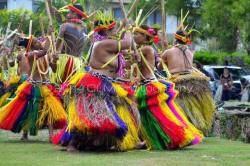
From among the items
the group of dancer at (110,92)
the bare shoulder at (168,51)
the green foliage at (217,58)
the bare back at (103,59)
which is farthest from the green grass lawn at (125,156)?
the green foliage at (217,58)

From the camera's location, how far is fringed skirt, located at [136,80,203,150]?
33.8 feet

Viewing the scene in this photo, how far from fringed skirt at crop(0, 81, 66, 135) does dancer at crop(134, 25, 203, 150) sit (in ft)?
4.85

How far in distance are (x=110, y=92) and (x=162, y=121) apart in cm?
86

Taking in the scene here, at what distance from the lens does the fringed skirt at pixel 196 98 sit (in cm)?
1232

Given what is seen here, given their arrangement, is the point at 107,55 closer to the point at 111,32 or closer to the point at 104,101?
the point at 111,32

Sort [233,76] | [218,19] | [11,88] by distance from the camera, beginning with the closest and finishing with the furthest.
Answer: [11,88]
[233,76]
[218,19]

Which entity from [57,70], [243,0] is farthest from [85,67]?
[243,0]

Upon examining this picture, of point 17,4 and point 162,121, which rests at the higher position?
point 17,4

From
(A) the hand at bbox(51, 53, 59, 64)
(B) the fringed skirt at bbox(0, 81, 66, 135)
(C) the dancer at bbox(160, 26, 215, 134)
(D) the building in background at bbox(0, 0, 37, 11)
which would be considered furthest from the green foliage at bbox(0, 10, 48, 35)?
(A) the hand at bbox(51, 53, 59, 64)

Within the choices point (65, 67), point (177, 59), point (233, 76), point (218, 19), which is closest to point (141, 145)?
point (65, 67)

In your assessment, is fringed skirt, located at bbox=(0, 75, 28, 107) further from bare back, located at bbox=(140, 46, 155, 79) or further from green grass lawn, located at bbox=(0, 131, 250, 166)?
bare back, located at bbox=(140, 46, 155, 79)

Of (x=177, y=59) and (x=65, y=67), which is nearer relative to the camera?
(x=65, y=67)

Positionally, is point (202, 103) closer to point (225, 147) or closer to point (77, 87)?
point (225, 147)

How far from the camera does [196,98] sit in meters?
12.5
